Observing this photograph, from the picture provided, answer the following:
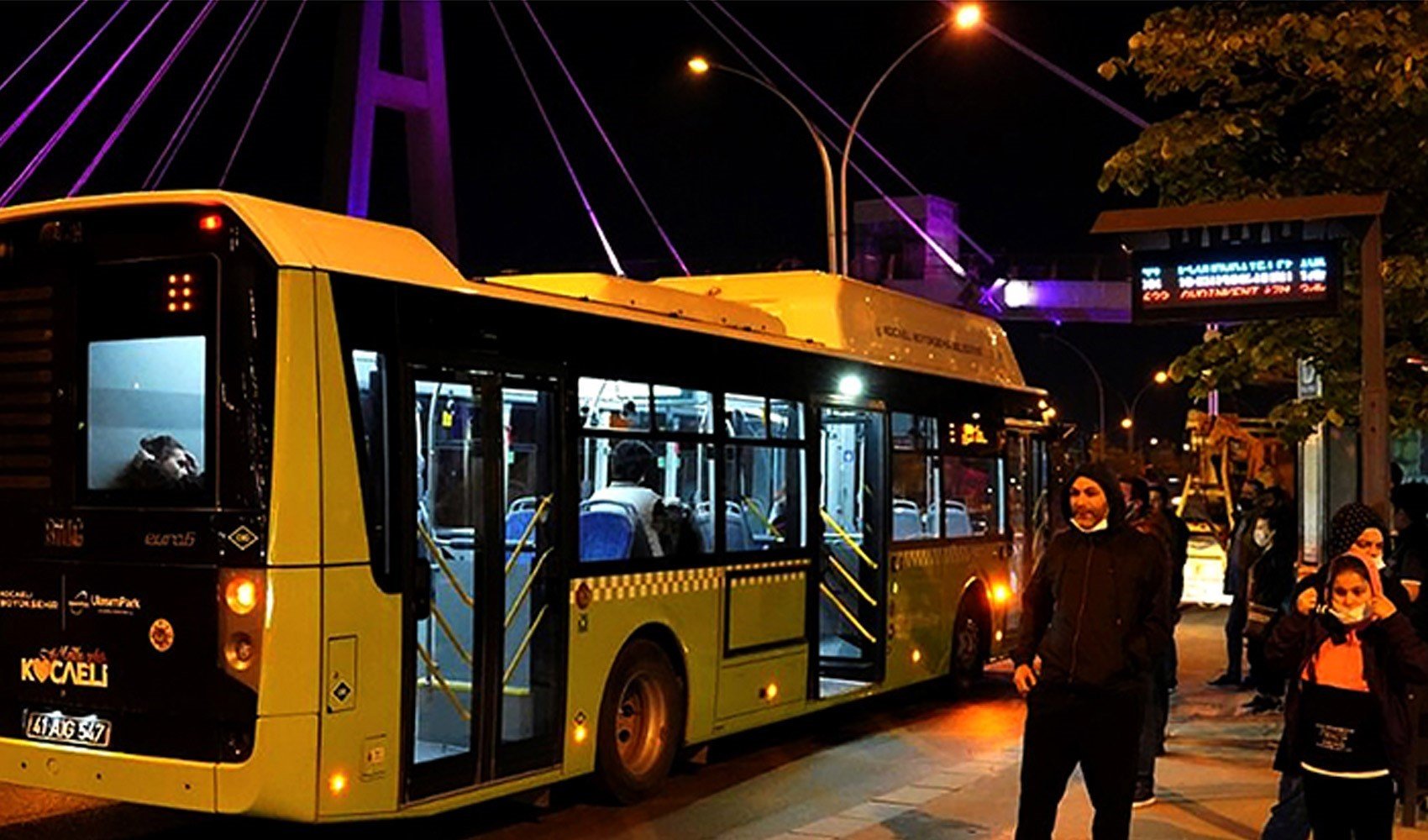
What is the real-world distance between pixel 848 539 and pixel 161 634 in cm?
632

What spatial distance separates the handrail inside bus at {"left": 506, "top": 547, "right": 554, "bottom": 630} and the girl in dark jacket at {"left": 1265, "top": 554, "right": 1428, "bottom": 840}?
394cm

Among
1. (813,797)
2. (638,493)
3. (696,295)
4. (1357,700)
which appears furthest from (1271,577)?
(1357,700)

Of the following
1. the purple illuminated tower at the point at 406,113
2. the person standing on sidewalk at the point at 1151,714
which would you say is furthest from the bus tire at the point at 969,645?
the purple illuminated tower at the point at 406,113

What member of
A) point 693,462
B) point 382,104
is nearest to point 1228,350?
point 693,462

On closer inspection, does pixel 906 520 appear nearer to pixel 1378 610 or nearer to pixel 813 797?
pixel 813 797

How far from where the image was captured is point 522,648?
8.48 meters

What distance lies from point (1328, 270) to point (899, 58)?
11.3m

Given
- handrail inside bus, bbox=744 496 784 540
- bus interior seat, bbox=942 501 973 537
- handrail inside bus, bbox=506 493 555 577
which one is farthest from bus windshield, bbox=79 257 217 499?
bus interior seat, bbox=942 501 973 537

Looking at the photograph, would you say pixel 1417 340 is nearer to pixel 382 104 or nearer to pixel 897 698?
pixel 897 698

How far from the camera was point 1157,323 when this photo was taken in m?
10.1

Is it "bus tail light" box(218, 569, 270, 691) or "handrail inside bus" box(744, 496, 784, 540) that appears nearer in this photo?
"bus tail light" box(218, 569, 270, 691)

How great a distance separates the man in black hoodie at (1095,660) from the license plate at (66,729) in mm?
4079

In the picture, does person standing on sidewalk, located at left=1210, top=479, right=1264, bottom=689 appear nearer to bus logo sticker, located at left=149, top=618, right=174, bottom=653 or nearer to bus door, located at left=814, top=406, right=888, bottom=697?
bus door, located at left=814, top=406, right=888, bottom=697

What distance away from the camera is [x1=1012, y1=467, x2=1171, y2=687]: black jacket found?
6.50 m
